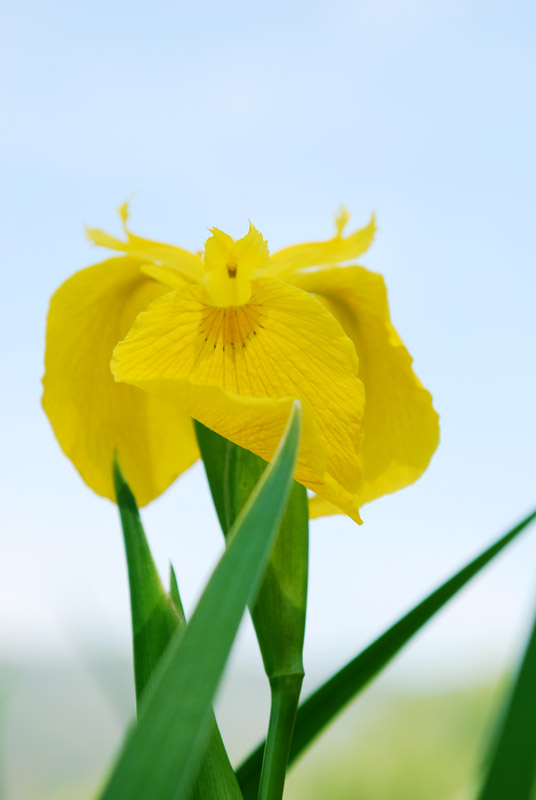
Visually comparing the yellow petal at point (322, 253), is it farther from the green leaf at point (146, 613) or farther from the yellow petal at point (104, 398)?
the green leaf at point (146, 613)

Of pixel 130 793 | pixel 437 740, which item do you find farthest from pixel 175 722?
pixel 437 740

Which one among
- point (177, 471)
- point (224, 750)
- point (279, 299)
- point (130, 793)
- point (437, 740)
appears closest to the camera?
point (130, 793)

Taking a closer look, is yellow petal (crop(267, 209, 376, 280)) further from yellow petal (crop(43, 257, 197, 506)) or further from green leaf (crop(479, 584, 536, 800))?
green leaf (crop(479, 584, 536, 800))

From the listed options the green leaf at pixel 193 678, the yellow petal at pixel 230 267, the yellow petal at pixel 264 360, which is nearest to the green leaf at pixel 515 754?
the green leaf at pixel 193 678

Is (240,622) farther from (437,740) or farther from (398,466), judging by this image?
(437,740)

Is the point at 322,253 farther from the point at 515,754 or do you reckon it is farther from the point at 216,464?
the point at 515,754

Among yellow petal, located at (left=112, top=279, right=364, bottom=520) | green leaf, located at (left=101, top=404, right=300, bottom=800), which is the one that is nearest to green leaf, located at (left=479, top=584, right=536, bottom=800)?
green leaf, located at (left=101, top=404, right=300, bottom=800)
